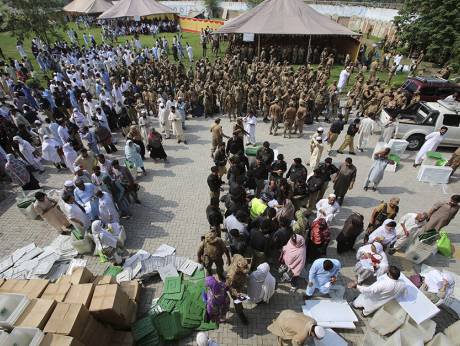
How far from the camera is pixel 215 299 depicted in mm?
4664

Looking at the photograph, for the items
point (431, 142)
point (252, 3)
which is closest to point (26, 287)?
point (431, 142)

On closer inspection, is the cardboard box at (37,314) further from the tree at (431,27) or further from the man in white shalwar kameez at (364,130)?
the tree at (431,27)

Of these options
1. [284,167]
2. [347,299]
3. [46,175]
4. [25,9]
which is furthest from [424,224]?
[25,9]

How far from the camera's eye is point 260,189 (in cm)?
804

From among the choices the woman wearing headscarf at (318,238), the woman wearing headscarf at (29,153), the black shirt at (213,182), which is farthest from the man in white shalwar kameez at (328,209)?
the woman wearing headscarf at (29,153)

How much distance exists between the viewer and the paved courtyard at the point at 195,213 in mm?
5410

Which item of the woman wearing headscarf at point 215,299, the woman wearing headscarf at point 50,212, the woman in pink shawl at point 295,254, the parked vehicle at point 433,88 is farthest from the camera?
the parked vehicle at point 433,88

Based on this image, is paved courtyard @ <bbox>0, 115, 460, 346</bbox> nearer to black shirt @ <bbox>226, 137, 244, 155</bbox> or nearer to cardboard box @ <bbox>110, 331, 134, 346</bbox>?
cardboard box @ <bbox>110, 331, 134, 346</bbox>

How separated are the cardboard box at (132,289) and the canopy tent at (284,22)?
1958 centimetres

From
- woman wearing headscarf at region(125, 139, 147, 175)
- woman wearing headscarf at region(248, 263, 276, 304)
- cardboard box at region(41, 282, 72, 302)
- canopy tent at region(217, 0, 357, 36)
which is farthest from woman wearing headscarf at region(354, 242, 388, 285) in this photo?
canopy tent at region(217, 0, 357, 36)

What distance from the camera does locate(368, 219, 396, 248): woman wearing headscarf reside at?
230 inches

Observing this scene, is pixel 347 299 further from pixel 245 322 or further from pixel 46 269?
pixel 46 269

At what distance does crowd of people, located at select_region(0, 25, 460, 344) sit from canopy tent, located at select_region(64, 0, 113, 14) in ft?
84.2

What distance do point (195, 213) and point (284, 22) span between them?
1892 centimetres
